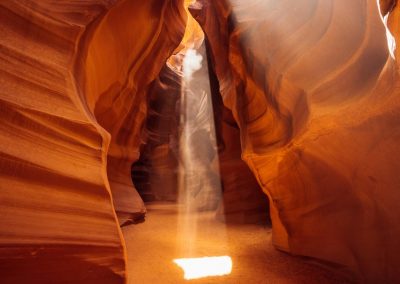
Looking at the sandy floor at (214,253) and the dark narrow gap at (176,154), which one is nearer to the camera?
the sandy floor at (214,253)

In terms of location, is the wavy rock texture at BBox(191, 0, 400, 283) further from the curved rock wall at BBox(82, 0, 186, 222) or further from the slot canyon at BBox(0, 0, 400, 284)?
the curved rock wall at BBox(82, 0, 186, 222)

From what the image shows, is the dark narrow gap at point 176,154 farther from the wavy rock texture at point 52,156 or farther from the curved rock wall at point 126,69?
the wavy rock texture at point 52,156

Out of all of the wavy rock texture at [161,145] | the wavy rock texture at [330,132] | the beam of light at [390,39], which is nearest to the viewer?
the beam of light at [390,39]

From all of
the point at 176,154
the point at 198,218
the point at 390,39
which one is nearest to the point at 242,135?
the point at 390,39

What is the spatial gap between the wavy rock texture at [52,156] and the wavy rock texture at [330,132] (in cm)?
234

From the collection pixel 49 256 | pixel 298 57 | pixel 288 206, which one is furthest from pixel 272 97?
pixel 49 256

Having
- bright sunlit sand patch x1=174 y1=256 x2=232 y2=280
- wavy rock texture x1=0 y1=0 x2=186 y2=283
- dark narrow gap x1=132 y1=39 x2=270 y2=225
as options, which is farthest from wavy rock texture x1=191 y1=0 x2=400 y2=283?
dark narrow gap x1=132 y1=39 x2=270 y2=225

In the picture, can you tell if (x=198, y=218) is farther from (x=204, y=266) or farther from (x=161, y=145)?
(x=161, y=145)

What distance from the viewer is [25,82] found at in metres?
2.41

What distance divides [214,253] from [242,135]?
2.13 meters

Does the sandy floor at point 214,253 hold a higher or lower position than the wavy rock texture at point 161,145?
lower

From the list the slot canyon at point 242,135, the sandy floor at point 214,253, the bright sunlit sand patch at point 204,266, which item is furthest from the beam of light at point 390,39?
the bright sunlit sand patch at point 204,266

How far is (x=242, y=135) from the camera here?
17.7ft

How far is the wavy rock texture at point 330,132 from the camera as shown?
9.48ft
